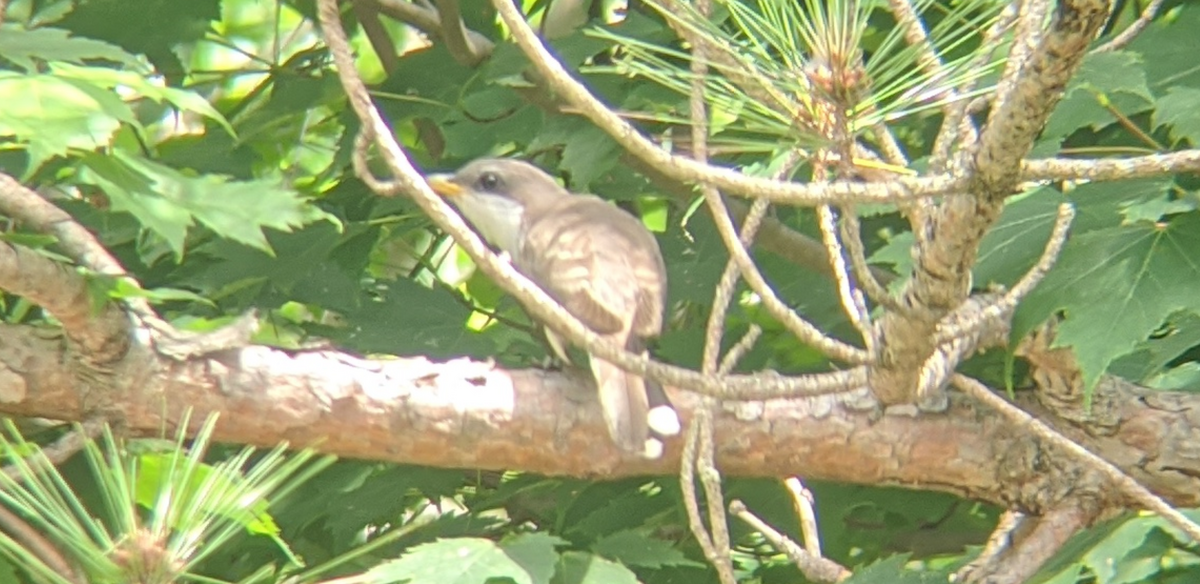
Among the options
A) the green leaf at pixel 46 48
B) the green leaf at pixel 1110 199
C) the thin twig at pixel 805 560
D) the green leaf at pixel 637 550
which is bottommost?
the green leaf at pixel 637 550

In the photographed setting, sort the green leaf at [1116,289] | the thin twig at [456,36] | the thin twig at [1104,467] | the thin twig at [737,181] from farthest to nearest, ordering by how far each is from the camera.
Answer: the thin twig at [456,36]
the green leaf at [1116,289]
the thin twig at [1104,467]
the thin twig at [737,181]

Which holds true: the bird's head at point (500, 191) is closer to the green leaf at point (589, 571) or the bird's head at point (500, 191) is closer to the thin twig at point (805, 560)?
the green leaf at point (589, 571)

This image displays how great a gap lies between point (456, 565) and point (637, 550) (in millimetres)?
596

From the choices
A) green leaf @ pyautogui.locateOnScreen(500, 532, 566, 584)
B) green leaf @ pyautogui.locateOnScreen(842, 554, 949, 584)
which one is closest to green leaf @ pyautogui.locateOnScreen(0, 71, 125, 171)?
green leaf @ pyautogui.locateOnScreen(500, 532, 566, 584)

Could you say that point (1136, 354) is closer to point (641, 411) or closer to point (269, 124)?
point (641, 411)

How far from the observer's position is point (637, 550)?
3.55m

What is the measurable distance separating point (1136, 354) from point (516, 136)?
1595 mm

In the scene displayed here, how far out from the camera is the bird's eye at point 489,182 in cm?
478

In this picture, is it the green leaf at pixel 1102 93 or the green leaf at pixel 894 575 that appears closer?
the green leaf at pixel 1102 93

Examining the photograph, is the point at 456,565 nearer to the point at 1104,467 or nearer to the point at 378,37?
the point at 1104,467

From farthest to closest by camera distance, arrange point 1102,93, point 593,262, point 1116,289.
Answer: point 593,262, point 1102,93, point 1116,289

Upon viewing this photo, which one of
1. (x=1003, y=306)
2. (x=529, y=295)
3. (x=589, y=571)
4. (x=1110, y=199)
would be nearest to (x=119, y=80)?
(x=529, y=295)

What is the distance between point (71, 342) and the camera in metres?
3.15

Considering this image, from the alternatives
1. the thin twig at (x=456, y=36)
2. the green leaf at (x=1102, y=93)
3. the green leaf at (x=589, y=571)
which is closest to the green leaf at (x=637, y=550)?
the green leaf at (x=589, y=571)
